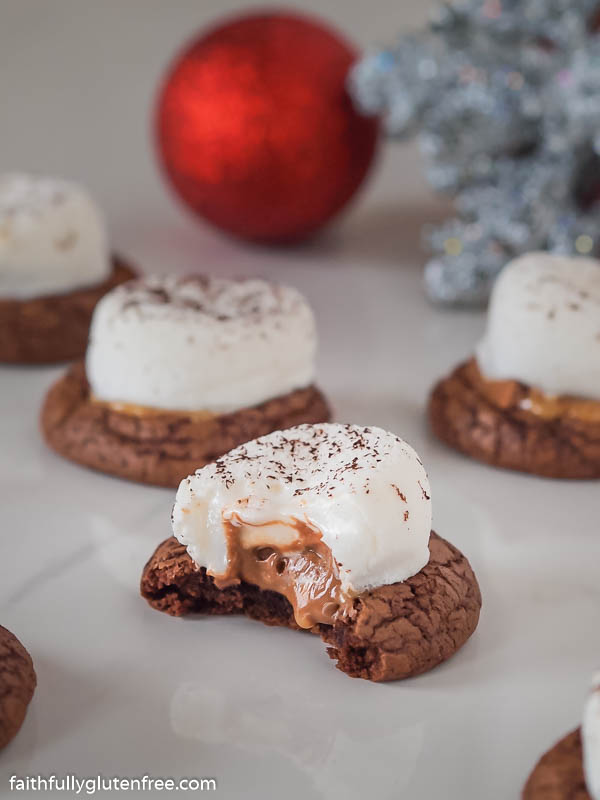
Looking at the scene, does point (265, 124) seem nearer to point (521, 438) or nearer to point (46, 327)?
point (46, 327)

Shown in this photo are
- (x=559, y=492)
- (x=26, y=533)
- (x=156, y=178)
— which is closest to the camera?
(x=26, y=533)

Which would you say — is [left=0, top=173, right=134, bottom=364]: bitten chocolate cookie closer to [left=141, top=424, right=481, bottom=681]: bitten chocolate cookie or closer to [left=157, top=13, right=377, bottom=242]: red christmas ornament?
[left=157, top=13, right=377, bottom=242]: red christmas ornament

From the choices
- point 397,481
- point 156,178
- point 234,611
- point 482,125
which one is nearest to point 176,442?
point 234,611

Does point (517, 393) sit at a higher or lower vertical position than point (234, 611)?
higher

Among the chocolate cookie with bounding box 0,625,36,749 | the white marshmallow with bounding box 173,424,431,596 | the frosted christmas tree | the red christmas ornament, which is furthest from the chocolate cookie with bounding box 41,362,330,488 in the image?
the red christmas ornament

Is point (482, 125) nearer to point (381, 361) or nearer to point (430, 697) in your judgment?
point (381, 361)

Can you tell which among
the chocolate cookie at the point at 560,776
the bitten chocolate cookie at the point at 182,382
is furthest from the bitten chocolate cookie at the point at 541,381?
the chocolate cookie at the point at 560,776

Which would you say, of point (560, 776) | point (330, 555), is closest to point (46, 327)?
point (330, 555)
